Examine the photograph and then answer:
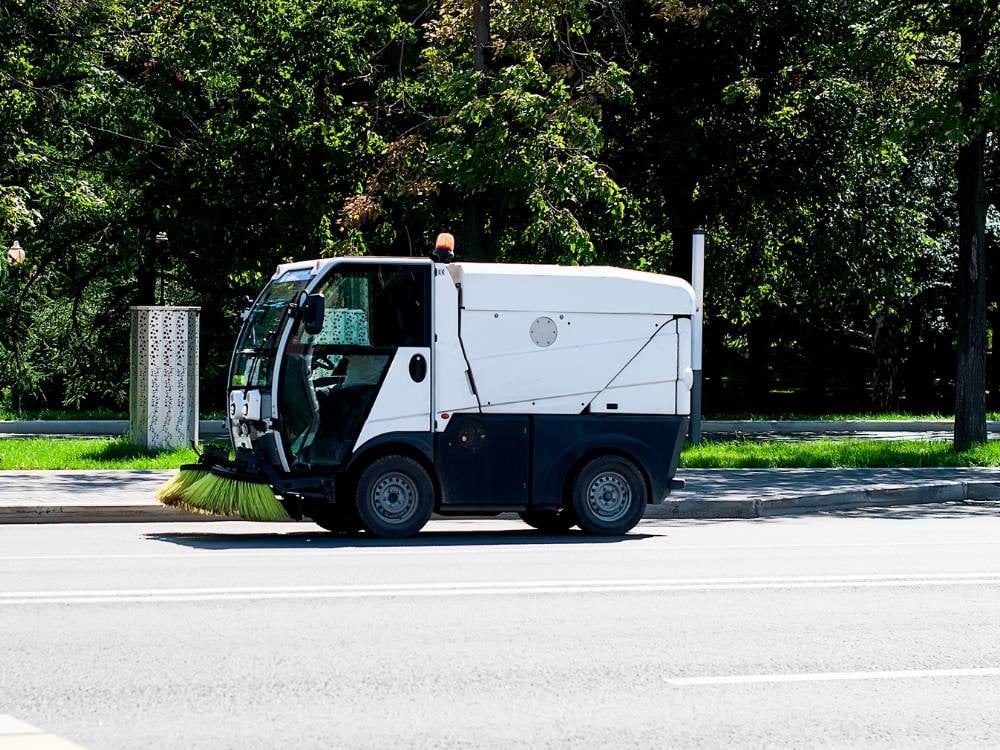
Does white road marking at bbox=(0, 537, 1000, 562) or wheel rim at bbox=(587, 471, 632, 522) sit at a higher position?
wheel rim at bbox=(587, 471, 632, 522)

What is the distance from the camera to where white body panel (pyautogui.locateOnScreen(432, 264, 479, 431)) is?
41.4 ft

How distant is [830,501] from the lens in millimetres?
16703

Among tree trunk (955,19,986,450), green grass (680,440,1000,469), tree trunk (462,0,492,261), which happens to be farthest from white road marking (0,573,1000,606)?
tree trunk (462,0,492,261)

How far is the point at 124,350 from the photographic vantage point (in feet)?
132

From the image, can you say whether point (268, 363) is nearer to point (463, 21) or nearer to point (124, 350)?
point (463, 21)

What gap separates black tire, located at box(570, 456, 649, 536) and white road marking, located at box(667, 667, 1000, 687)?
6270 mm

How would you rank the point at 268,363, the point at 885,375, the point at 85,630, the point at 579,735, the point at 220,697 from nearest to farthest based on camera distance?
the point at 579,735
the point at 220,697
the point at 85,630
the point at 268,363
the point at 885,375

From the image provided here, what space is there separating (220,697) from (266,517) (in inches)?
253

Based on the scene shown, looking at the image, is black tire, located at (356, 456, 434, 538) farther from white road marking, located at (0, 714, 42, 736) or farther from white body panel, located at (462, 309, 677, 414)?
white road marking, located at (0, 714, 42, 736)

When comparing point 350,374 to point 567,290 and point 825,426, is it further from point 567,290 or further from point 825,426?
point 825,426

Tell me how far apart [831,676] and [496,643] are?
1.75 meters

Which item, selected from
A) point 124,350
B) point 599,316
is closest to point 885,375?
point 124,350

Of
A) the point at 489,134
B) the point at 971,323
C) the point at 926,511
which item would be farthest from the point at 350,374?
the point at 971,323

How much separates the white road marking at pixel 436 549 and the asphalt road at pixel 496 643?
65 mm
